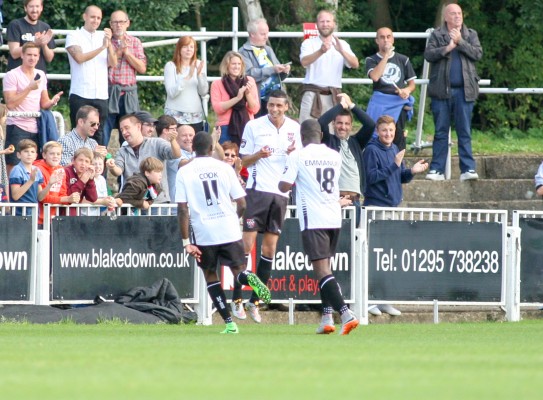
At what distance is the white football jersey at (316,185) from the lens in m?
15.4

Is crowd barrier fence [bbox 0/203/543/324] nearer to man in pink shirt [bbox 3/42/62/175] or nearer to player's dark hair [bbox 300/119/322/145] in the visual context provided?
man in pink shirt [bbox 3/42/62/175]

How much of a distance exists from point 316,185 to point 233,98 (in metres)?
4.72

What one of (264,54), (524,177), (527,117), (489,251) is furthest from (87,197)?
(527,117)

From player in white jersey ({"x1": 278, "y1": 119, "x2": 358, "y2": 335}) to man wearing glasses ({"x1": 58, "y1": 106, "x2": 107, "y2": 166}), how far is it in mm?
4219

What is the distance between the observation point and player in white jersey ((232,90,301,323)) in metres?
17.3

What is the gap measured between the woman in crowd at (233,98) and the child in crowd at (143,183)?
6.14 ft

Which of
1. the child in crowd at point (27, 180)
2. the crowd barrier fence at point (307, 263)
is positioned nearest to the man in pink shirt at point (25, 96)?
the child in crowd at point (27, 180)

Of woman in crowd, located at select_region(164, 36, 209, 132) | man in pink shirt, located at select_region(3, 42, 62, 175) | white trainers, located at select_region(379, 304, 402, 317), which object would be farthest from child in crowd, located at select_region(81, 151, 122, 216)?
white trainers, located at select_region(379, 304, 402, 317)

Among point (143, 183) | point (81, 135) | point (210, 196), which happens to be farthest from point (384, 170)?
point (210, 196)

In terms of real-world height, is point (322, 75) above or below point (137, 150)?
above

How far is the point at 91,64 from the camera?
2008 cm

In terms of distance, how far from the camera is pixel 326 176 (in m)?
15.5

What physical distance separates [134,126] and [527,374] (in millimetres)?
9464

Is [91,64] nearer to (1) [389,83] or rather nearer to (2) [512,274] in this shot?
(1) [389,83]
